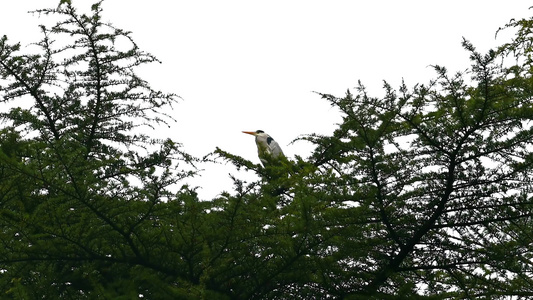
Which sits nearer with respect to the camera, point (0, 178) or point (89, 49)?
point (0, 178)

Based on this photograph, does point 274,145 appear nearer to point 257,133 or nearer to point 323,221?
point 257,133

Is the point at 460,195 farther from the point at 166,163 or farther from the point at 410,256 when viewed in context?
the point at 166,163

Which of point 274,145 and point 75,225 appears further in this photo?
point 274,145

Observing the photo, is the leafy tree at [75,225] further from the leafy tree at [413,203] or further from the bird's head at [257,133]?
the bird's head at [257,133]

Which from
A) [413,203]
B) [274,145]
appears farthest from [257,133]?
[413,203]

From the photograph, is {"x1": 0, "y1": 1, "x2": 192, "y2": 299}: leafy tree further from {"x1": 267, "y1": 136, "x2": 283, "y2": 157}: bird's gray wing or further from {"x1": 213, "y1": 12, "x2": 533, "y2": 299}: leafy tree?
{"x1": 267, "y1": 136, "x2": 283, "y2": 157}: bird's gray wing

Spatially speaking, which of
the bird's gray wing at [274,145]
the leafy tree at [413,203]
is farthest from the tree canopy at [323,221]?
the bird's gray wing at [274,145]

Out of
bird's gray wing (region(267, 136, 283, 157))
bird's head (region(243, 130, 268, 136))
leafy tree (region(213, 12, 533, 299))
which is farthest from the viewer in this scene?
bird's head (region(243, 130, 268, 136))

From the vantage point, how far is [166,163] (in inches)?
228

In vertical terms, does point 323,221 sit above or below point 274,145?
below

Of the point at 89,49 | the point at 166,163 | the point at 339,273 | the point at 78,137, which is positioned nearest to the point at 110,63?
the point at 89,49

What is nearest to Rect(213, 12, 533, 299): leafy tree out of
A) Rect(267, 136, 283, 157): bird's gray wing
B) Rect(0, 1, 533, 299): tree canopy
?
Rect(0, 1, 533, 299): tree canopy

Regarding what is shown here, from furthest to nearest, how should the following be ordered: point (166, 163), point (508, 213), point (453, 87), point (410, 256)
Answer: point (166, 163) → point (410, 256) → point (508, 213) → point (453, 87)

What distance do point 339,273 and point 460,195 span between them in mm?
984
